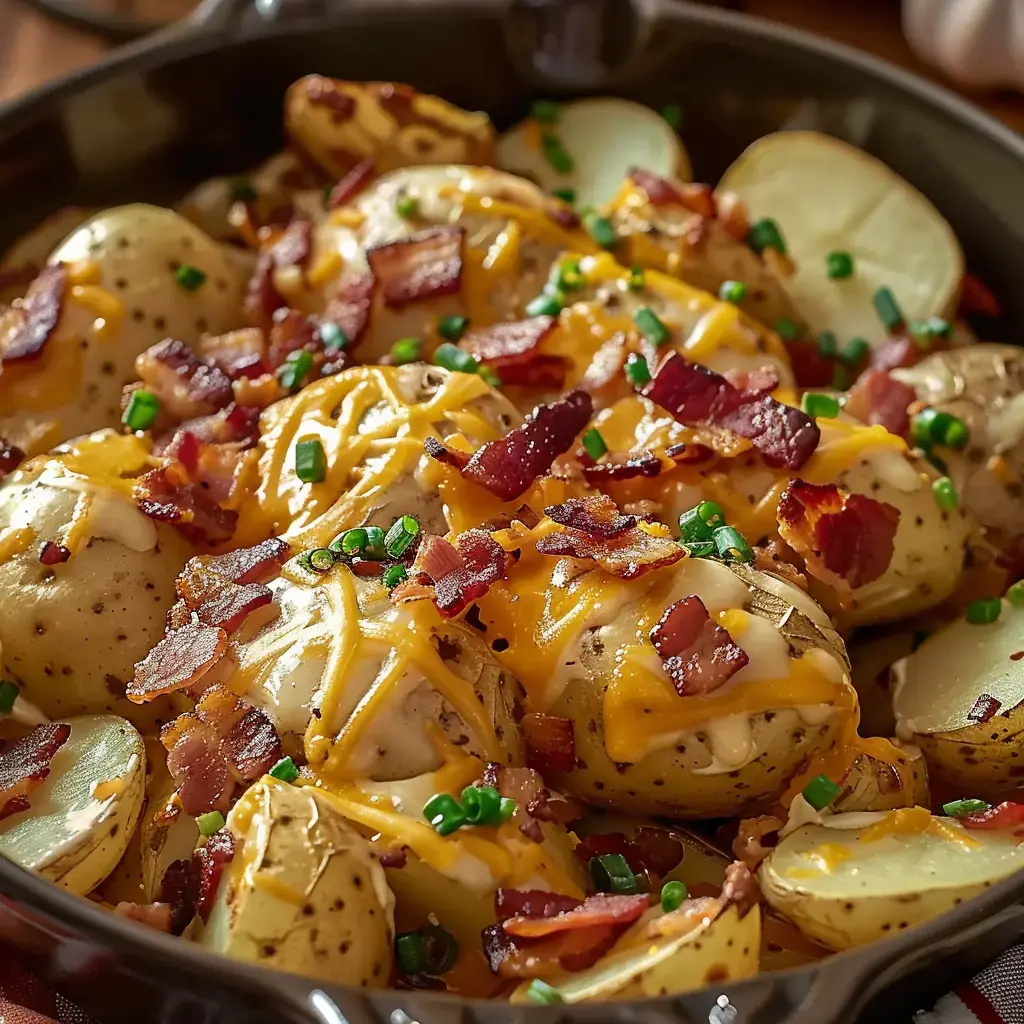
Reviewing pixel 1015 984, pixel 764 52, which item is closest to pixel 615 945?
pixel 1015 984

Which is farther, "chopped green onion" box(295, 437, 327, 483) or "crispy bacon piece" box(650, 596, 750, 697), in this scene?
"chopped green onion" box(295, 437, 327, 483)

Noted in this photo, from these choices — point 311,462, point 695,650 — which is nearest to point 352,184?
point 311,462

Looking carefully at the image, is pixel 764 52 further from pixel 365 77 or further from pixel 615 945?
pixel 615 945

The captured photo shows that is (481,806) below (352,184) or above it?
below

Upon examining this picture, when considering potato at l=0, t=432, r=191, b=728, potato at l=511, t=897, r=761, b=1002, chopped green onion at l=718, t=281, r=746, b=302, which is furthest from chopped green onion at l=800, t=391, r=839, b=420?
potato at l=0, t=432, r=191, b=728

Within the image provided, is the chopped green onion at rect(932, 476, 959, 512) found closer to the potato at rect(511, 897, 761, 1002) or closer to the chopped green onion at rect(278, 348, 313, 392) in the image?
the potato at rect(511, 897, 761, 1002)

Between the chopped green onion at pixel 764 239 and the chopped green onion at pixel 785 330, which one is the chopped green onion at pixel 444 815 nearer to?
the chopped green onion at pixel 785 330

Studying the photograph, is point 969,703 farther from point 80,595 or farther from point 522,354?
point 80,595
